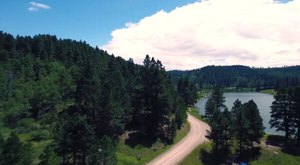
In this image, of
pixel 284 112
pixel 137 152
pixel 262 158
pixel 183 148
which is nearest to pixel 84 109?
pixel 137 152

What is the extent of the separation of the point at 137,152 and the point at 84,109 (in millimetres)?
15863

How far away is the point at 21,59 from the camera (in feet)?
366

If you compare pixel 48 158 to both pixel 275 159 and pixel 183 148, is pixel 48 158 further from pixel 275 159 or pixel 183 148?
pixel 275 159

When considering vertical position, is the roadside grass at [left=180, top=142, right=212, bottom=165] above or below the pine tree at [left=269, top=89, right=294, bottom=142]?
below

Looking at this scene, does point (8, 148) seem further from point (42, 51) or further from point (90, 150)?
point (42, 51)

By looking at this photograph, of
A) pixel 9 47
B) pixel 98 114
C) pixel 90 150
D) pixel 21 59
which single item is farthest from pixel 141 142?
pixel 9 47

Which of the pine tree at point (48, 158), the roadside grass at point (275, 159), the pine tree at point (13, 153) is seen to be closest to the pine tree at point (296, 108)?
the roadside grass at point (275, 159)

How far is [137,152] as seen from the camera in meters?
68.7

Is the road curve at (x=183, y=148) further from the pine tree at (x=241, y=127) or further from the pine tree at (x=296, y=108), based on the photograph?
the pine tree at (x=296, y=108)

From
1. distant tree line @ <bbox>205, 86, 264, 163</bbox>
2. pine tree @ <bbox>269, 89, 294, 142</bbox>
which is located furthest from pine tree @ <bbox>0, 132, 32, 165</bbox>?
pine tree @ <bbox>269, 89, 294, 142</bbox>

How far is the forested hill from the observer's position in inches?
2032

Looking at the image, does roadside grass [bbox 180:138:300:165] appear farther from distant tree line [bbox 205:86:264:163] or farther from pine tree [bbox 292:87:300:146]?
pine tree [bbox 292:87:300:146]

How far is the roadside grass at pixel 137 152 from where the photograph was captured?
207 feet

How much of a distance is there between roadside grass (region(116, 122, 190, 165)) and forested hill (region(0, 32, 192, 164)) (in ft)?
7.98
